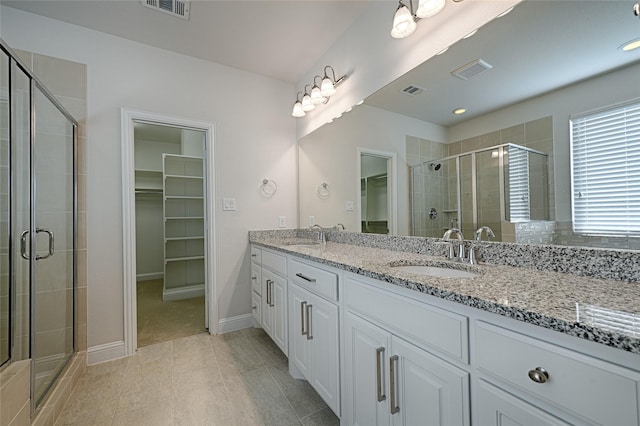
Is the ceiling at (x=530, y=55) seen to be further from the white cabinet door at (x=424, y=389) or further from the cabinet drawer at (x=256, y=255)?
the cabinet drawer at (x=256, y=255)

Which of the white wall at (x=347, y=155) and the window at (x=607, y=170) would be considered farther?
the white wall at (x=347, y=155)

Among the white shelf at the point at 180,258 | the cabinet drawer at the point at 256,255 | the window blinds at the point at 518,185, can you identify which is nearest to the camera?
the window blinds at the point at 518,185

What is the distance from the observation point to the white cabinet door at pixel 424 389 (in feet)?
2.40

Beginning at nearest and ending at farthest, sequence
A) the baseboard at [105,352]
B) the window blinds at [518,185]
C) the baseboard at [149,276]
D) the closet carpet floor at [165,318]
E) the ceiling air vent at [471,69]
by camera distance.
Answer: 1. the window blinds at [518,185]
2. the ceiling air vent at [471,69]
3. the baseboard at [105,352]
4. the closet carpet floor at [165,318]
5. the baseboard at [149,276]

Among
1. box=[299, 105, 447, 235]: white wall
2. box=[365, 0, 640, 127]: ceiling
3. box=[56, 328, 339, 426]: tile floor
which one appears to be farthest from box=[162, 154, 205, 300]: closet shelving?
box=[365, 0, 640, 127]: ceiling

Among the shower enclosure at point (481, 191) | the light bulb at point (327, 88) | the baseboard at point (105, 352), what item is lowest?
the baseboard at point (105, 352)

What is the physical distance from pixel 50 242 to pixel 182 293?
2088 mm

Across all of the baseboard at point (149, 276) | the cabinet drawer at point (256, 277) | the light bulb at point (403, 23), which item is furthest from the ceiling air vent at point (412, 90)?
the baseboard at point (149, 276)

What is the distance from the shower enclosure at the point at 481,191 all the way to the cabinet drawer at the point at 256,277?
1.37m

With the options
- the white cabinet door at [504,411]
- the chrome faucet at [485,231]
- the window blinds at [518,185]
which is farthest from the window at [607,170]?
the white cabinet door at [504,411]

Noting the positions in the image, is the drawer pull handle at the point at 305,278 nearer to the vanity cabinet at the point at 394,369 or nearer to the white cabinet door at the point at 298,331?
the white cabinet door at the point at 298,331

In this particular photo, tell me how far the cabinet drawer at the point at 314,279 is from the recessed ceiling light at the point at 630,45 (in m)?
1.29

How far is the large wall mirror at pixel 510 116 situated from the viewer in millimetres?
889

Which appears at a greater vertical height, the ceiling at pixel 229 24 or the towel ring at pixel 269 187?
the ceiling at pixel 229 24
